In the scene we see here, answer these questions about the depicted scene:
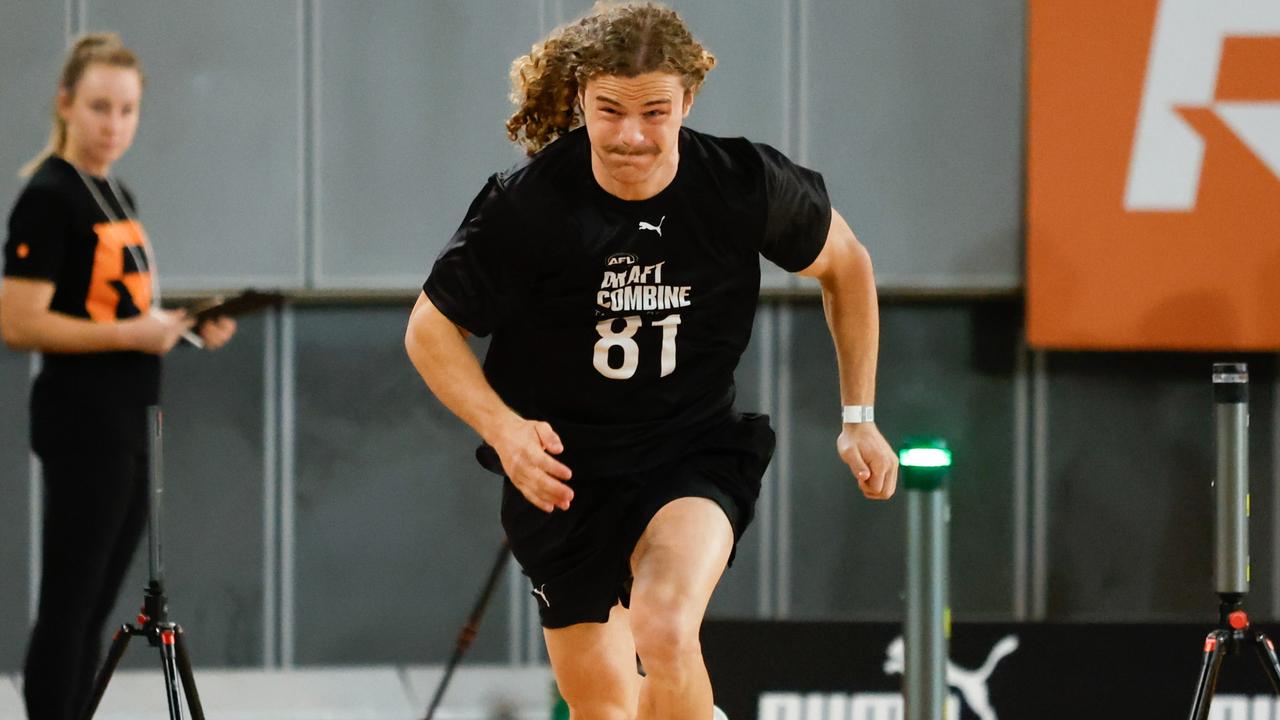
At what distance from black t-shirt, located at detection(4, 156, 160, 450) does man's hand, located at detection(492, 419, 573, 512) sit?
142cm

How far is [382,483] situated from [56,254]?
6.82ft

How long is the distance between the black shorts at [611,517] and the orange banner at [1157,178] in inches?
103

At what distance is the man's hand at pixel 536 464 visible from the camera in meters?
2.77

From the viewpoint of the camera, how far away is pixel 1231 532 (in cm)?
371

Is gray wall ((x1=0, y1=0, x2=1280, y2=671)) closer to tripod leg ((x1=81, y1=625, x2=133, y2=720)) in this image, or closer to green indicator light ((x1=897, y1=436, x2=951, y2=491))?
tripod leg ((x1=81, y1=625, x2=133, y2=720))

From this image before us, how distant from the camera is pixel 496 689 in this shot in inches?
214

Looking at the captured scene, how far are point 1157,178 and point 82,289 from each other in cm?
369

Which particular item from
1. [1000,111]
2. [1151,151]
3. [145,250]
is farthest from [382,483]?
[1151,151]

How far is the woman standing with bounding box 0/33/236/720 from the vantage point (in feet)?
12.4

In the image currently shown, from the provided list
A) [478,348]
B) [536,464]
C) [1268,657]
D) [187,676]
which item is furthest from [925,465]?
[478,348]

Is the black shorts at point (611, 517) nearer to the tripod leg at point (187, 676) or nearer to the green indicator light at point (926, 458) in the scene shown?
the green indicator light at point (926, 458)

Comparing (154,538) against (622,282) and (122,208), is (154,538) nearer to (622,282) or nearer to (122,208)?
(122,208)

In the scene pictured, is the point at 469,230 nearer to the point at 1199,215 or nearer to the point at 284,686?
the point at 284,686

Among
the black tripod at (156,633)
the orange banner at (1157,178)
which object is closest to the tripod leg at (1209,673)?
the orange banner at (1157,178)
